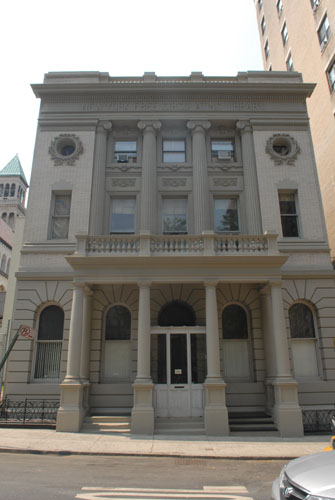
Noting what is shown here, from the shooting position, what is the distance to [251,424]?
12.9m

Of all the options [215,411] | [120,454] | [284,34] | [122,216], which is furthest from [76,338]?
[284,34]

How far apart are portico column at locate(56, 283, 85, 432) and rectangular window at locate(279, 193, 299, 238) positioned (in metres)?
10.3

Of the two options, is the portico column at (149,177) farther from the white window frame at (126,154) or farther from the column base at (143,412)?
the column base at (143,412)

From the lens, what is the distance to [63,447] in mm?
9969

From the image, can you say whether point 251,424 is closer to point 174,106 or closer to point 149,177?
point 149,177

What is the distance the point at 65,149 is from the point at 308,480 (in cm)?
1824

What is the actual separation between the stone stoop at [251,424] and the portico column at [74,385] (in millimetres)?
5692

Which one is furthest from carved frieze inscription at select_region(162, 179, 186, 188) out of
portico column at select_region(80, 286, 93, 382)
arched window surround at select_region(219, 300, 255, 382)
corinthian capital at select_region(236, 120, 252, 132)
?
portico column at select_region(80, 286, 93, 382)

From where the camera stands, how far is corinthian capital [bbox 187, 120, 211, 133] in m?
18.4

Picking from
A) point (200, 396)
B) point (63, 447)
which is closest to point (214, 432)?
point (200, 396)

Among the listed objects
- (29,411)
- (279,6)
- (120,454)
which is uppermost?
(279,6)

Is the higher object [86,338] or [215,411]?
[86,338]

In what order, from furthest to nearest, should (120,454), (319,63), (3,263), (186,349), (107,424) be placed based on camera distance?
1. (3,263)
2. (319,63)
3. (186,349)
4. (107,424)
5. (120,454)

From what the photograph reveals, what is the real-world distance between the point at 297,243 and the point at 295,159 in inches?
185
